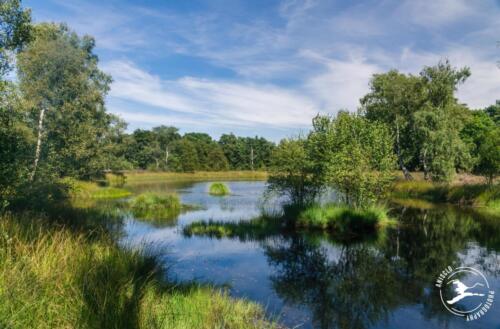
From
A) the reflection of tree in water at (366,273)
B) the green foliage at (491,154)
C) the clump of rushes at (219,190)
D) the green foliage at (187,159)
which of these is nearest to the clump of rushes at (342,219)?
the reflection of tree in water at (366,273)

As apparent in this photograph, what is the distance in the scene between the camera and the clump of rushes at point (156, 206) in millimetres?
24781

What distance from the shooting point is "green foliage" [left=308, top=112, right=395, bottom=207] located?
1916cm

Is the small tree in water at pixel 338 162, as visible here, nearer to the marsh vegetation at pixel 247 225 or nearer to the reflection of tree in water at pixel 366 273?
the marsh vegetation at pixel 247 225

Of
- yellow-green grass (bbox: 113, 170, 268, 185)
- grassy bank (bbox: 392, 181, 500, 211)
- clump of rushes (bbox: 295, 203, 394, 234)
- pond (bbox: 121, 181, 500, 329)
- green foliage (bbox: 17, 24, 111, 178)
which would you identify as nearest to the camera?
pond (bbox: 121, 181, 500, 329)

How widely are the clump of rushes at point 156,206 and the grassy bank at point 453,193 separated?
22244mm

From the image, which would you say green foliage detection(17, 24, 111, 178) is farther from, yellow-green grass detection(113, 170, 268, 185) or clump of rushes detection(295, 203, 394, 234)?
yellow-green grass detection(113, 170, 268, 185)

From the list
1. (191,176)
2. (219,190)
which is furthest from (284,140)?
(191,176)

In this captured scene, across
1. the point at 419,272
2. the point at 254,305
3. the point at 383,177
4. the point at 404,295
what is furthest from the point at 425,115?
the point at 254,305

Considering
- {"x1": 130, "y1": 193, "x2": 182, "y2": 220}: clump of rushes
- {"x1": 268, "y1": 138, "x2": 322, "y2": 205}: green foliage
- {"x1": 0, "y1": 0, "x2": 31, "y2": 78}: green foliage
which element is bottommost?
{"x1": 130, "y1": 193, "x2": 182, "y2": 220}: clump of rushes

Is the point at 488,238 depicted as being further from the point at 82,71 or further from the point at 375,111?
the point at 82,71

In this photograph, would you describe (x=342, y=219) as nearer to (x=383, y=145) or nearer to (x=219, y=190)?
(x=383, y=145)

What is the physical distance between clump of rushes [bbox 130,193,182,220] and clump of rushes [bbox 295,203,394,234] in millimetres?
9365

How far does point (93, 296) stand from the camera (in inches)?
223

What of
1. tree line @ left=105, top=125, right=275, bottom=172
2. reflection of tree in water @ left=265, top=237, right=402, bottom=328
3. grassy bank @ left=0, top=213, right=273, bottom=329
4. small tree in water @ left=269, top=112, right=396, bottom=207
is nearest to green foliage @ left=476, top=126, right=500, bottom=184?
small tree in water @ left=269, top=112, right=396, bottom=207
